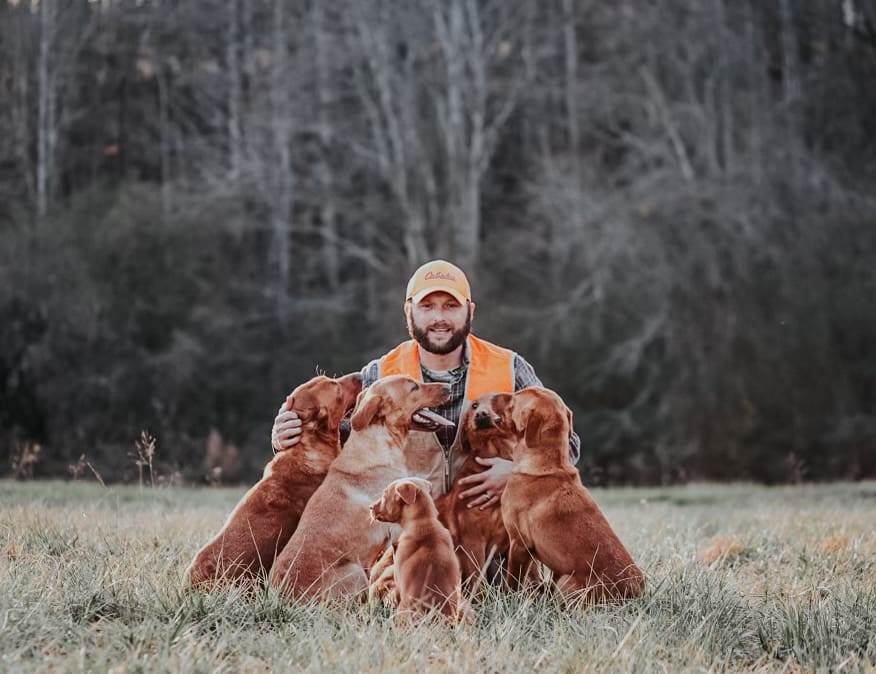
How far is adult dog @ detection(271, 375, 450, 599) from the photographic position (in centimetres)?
402

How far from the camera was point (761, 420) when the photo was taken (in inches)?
687

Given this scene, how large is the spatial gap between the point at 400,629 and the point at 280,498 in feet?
3.33

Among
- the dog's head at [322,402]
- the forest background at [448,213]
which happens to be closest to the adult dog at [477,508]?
the dog's head at [322,402]

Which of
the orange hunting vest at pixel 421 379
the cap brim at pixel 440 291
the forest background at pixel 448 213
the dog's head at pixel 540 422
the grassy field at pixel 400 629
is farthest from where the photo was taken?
the forest background at pixel 448 213

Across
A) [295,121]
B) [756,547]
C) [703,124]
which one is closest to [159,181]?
[295,121]

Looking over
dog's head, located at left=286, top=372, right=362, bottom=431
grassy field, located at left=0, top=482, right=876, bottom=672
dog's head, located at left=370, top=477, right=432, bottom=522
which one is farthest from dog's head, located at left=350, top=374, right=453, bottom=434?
grassy field, located at left=0, top=482, right=876, bottom=672

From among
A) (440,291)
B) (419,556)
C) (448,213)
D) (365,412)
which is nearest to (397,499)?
(419,556)

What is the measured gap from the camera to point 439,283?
5.00m

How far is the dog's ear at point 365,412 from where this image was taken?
4.43 metres

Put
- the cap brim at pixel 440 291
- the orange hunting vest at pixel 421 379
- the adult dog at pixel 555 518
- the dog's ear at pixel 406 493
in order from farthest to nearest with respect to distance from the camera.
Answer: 1. the cap brim at pixel 440 291
2. the orange hunting vest at pixel 421 379
3. the adult dog at pixel 555 518
4. the dog's ear at pixel 406 493

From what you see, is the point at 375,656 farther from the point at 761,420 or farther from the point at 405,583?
the point at 761,420

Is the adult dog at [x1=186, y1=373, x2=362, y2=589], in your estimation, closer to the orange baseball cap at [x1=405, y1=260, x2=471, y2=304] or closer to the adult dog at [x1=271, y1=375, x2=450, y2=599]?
the adult dog at [x1=271, y1=375, x2=450, y2=599]

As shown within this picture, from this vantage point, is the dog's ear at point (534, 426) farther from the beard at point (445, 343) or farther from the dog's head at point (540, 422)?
the beard at point (445, 343)

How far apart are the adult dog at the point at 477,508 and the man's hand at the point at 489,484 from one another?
0.03m
